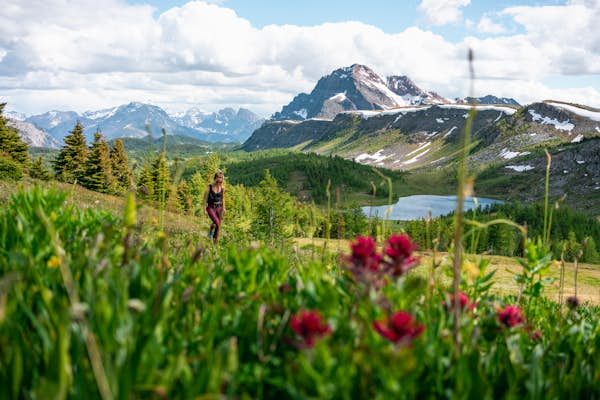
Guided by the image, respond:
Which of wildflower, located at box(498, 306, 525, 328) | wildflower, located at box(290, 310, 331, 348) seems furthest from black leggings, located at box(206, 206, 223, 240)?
wildflower, located at box(290, 310, 331, 348)

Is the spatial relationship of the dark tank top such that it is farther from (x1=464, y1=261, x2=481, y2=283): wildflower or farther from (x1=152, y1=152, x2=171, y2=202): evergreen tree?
(x1=464, y1=261, x2=481, y2=283): wildflower

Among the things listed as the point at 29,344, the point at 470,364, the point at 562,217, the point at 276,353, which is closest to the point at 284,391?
the point at 276,353

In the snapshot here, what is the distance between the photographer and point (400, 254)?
2.59 metres

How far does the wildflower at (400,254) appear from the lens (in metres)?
2.52

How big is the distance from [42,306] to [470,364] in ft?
7.07

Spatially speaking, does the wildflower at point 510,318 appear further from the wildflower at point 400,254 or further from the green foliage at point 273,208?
the green foliage at point 273,208

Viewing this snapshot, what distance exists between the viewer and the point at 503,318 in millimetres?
3070

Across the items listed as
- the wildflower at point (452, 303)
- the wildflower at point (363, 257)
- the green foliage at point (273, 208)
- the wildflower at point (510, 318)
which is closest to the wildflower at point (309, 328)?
the wildflower at point (363, 257)

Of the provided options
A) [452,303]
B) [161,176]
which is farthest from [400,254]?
[161,176]

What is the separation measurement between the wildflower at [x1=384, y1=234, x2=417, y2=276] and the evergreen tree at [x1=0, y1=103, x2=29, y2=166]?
67910 mm

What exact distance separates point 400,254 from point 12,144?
7315 centimetres

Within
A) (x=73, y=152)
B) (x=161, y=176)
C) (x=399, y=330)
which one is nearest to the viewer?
(x=399, y=330)

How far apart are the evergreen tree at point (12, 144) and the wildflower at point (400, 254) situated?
67910 mm

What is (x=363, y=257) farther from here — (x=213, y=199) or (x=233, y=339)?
(x=213, y=199)
